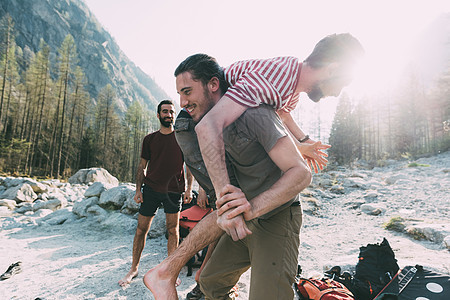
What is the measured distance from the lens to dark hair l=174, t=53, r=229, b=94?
161 cm

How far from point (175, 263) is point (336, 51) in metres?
1.92

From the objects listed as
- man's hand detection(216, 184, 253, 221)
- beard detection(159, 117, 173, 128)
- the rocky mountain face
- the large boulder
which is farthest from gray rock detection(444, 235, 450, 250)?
the rocky mountain face

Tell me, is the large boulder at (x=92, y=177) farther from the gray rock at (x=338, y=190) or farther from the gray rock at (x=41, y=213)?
the gray rock at (x=338, y=190)

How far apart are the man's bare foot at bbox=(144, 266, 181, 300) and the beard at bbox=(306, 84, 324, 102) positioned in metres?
1.69

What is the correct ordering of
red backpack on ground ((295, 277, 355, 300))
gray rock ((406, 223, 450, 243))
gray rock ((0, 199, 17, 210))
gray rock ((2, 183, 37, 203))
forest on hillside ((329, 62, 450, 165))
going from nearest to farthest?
red backpack on ground ((295, 277, 355, 300)) < gray rock ((406, 223, 450, 243)) < gray rock ((0, 199, 17, 210)) < gray rock ((2, 183, 37, 203)) < forest on hillside ((329, 62, 450, 165))

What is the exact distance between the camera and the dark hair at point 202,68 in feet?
5.28

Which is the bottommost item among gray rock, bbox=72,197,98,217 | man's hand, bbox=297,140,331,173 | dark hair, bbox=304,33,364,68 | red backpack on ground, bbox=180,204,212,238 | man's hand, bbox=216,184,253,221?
gray rock, bbox=72,197,98,217

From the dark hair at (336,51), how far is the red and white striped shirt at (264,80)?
0.45ft

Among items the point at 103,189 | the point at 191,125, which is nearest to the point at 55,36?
the point at 103,189

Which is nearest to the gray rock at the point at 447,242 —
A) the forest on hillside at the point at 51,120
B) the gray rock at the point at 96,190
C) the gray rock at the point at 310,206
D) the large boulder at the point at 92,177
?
the gray rock at the point at 310,206

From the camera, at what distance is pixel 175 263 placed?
5.27 feet

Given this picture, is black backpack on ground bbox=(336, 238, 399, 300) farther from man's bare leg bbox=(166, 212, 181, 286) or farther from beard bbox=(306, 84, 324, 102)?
man's bare leg bbox=(166, 212, 181, 286)

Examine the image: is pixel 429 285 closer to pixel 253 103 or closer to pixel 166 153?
pixel 253 103

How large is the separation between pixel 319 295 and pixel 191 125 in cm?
235
